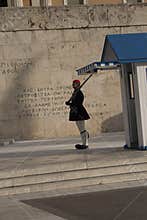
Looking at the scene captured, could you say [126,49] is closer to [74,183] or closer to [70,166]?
[70,166]

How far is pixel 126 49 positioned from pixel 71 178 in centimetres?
343

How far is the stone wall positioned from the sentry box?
656 centimetres

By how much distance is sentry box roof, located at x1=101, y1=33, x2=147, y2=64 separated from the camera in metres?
11.1

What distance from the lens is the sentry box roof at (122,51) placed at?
1103 centimetres

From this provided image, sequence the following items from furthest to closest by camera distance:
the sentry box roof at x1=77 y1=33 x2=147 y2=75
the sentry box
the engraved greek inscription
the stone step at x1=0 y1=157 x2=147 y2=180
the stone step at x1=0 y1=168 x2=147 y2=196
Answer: the engraved greek inscription < the sentry box < the sentry box roof at x1=77 y1=33 x2=147 y2=75 < the stone step at x1=0 y1=157 x2=147 y2=180 < the stone step at x1=0 y1=168 x2=147 y2=196

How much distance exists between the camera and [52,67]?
18594 millimetres

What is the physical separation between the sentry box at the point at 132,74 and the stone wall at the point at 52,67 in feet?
21.5

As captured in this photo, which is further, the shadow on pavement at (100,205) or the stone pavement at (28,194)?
the stone pavement at (28,194)

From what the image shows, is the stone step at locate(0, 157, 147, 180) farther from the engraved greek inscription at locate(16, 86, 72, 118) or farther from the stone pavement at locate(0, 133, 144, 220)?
the engraved greek inscription at locate(16, 86, 72, 118)

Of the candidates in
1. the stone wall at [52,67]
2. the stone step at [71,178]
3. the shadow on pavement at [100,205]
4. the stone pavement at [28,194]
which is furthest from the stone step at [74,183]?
the stone wall at [52,67]

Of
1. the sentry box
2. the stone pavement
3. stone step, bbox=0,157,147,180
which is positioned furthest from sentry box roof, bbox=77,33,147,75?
stone step, bbox=0,157,147,180

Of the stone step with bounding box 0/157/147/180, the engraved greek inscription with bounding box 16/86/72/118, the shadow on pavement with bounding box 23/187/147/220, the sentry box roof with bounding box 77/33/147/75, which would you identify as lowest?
the shadow on pavement with bounding box 23/187/147/220

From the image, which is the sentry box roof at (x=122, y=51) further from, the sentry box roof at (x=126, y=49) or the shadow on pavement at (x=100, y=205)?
the shadow on pavement at (x=100, y=205)

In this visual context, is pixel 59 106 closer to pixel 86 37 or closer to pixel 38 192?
pixel 86 37
